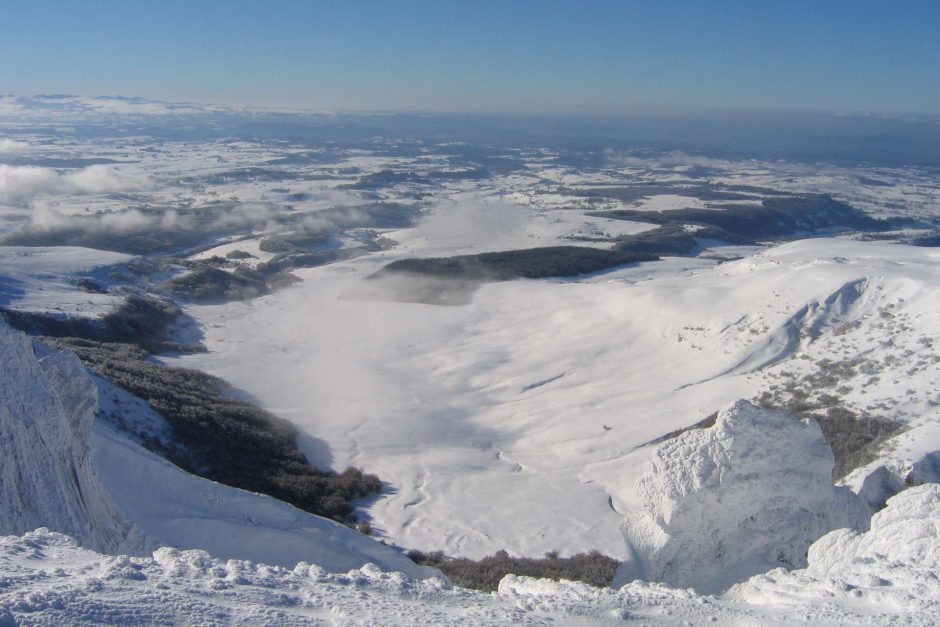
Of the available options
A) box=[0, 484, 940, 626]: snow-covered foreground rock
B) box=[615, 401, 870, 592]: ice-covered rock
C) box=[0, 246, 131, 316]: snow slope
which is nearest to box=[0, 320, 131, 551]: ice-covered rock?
box=[0, 484, 940, 626]: snow-covered foreground rock

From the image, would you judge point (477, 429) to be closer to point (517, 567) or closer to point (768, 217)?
point (517, 567)

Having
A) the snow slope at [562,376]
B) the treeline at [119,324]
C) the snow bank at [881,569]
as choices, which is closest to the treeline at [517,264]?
the snow slope at [562,376]

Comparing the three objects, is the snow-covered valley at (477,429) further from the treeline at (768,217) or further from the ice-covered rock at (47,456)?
the treeline at (768,217)

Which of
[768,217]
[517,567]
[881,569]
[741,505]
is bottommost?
[517,567]

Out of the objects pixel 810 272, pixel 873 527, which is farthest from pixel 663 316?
pixel 873 527

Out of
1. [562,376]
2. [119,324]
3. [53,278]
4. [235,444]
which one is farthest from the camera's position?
[53,278]

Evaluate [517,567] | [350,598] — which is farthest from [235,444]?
[350,598]
